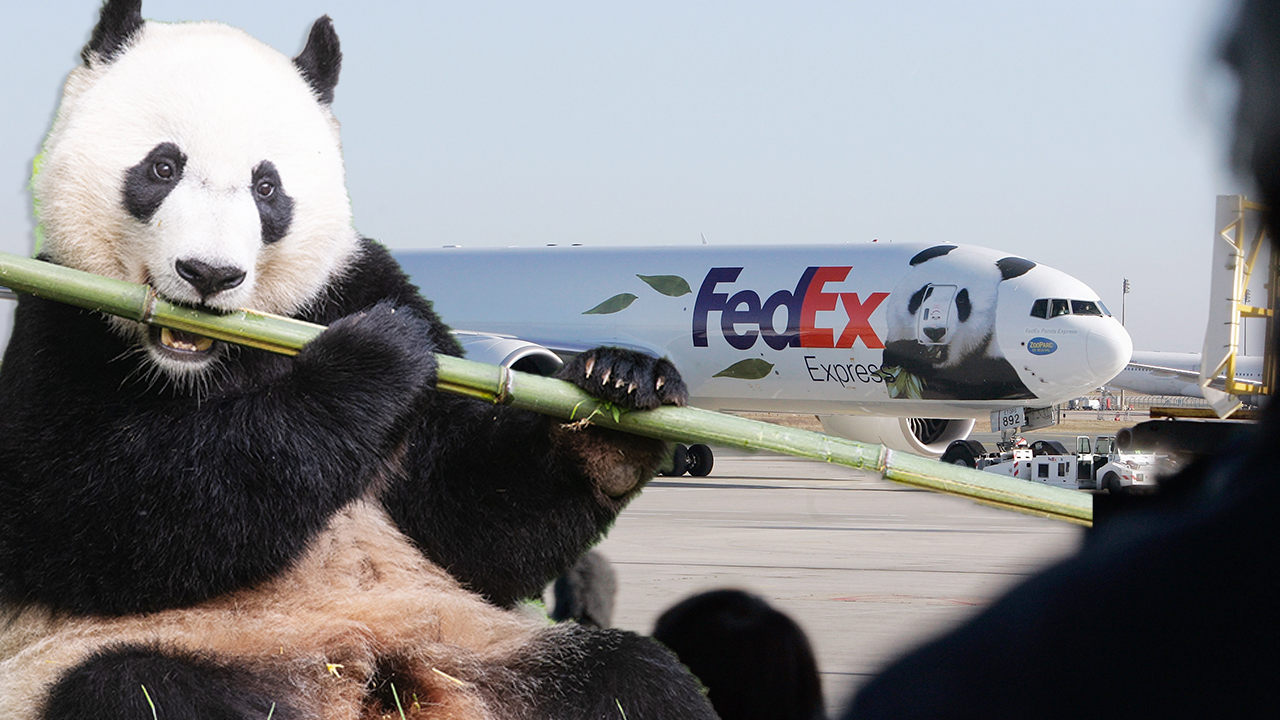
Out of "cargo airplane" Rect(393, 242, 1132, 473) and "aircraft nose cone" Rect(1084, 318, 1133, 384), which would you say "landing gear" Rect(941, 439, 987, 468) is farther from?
"aircraft nose cone" Rect(1084, 318, 1133, 384)

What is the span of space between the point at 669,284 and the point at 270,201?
60.1 ft

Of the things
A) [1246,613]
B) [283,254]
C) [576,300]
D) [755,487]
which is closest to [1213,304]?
[755,487]

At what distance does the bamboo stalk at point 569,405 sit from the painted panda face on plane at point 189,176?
47 mm

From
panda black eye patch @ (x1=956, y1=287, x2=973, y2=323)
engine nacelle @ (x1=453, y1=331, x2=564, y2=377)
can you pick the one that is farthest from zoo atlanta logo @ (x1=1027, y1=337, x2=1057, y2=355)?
engine nacelle @ (x1=453, y1=331, x2=564, y2=377)

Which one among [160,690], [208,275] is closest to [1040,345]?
[208,275]

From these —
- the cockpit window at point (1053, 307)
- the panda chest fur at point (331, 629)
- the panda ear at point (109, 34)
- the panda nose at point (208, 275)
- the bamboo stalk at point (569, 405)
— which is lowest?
the cockpit window at point (1053, 307)

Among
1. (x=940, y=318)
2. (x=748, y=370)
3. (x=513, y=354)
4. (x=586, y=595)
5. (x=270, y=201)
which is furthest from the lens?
(x=748, y=370)

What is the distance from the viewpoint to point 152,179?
6.16 feet

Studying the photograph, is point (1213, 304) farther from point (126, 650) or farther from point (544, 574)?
point (126, 650)

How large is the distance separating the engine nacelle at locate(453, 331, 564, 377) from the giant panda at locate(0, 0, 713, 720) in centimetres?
622

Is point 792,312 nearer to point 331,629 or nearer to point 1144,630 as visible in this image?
point 331,629

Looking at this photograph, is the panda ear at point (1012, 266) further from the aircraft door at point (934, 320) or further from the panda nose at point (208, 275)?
the panda nose at point (208, 275)

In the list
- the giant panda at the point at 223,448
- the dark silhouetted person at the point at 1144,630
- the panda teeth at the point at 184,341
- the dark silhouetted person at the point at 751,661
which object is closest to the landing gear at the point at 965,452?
the dark silhouetted person at the point at 751,661

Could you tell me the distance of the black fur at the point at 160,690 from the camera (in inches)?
63.4
